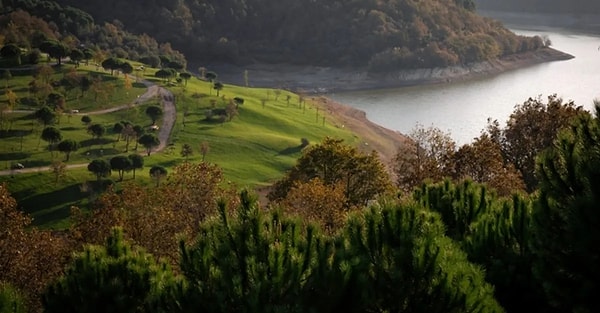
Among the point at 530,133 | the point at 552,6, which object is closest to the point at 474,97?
the point at 530,133

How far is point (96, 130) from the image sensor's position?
5472cm

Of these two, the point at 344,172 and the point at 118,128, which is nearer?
the point at 344,172

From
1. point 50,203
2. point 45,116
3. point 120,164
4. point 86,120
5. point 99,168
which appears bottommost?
point 50,203

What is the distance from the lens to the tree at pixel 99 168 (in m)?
46.1

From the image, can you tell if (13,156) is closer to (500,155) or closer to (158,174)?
(158,174)

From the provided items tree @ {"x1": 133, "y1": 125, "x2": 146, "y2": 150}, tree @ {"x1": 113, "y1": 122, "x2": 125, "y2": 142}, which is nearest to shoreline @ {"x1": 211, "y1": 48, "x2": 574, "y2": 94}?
tree @ {"x1": 133, "y1": 125, "x2": 146, "y2": 150}

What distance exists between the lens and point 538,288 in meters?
10.9

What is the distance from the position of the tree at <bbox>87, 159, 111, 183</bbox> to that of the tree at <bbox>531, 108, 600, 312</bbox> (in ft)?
133

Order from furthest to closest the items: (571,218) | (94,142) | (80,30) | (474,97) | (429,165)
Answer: (80,30) < (474,97) < (94,142) < (429,165) < (571,218)

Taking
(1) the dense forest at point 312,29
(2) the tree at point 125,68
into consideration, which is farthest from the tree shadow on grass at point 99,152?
(1) the dense forest at point 312,29

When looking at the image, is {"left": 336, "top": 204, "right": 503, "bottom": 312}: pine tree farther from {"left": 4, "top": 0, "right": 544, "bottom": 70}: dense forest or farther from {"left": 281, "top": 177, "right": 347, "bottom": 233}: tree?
{"left": 4, "top": 0, "right": 544, "bottom": 70}: dense forest

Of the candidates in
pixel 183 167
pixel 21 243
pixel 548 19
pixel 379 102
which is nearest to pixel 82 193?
pixel 183 167

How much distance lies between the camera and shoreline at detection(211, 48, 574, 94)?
110 m

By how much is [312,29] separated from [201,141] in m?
77.8
